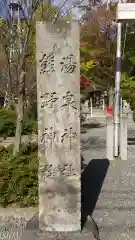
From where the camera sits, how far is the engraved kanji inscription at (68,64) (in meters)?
4.12

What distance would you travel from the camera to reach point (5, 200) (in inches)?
209

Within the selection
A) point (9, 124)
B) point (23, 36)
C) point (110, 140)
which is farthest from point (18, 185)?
point (9, 124)

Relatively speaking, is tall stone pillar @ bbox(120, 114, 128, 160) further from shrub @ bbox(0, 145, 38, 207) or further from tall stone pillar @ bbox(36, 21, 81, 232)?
tall stone pillar @ bbox(36, 21, 81, 232)

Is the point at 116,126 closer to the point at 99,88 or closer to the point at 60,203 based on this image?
the point at 60,203

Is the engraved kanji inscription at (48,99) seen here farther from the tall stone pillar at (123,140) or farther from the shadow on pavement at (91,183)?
the tall stone pillar at (123,140)

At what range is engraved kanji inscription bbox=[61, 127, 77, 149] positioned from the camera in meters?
4.14

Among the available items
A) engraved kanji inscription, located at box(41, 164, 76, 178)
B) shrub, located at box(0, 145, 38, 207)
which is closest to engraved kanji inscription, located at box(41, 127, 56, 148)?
engraved kanji inscription, located at box(41, 164, 76, 178)

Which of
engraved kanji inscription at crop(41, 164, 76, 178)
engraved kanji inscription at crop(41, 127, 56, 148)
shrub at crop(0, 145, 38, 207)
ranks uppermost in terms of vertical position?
engraved kanji inscription at crop(41, 127, 56, 148)

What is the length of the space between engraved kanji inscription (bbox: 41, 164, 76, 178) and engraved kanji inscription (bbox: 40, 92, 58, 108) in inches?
27.7

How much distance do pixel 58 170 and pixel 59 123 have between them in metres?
0.55

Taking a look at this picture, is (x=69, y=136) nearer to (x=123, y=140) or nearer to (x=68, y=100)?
(x=68, y=100)

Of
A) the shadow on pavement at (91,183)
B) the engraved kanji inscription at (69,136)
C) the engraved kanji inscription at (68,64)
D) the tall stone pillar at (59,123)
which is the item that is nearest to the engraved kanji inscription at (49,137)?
the tall stone pillar at (59,123)

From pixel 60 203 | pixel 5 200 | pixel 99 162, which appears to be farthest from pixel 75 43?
pixel 99 162

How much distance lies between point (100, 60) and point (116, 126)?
17835mm
